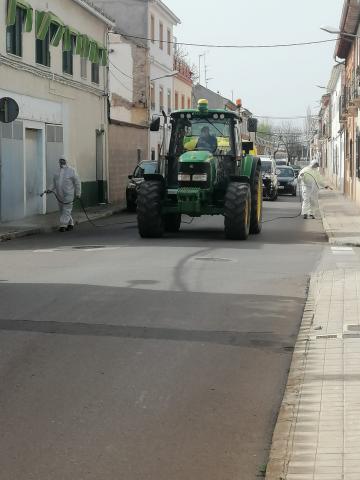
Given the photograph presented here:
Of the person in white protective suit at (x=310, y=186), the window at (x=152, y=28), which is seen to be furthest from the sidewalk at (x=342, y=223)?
the window at (x=152, y=28)

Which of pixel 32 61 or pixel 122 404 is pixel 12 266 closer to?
pixel 122 404

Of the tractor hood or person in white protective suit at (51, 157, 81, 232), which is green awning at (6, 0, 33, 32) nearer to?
person in white protective suit at (51, 157, 81, 232)

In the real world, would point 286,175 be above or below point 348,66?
below

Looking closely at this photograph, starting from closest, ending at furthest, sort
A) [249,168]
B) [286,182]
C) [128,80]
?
[249,168] → [128,80] → [286,182]

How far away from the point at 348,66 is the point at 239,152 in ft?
80.8

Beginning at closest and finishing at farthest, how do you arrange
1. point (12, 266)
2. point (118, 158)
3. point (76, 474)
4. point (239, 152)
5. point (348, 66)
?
Result: 1. point (76, 474)
2. point (12, 266)
3. point (239, 152)
4. point (118, 158)
5. point (348, 66)

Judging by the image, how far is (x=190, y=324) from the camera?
853 cm

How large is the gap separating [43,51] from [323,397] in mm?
21574

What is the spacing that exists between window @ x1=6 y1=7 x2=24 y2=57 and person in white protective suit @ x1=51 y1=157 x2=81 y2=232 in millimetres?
3992

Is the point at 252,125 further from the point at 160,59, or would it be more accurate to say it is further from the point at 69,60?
the point at 160,59

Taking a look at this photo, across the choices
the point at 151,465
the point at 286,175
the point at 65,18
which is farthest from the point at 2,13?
the point at 286,175

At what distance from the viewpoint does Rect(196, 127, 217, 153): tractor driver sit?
18.8 meters

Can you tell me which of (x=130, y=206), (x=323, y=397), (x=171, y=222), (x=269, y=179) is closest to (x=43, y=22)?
Answer: (x=130, y=206)

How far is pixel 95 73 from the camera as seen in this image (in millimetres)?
31844
